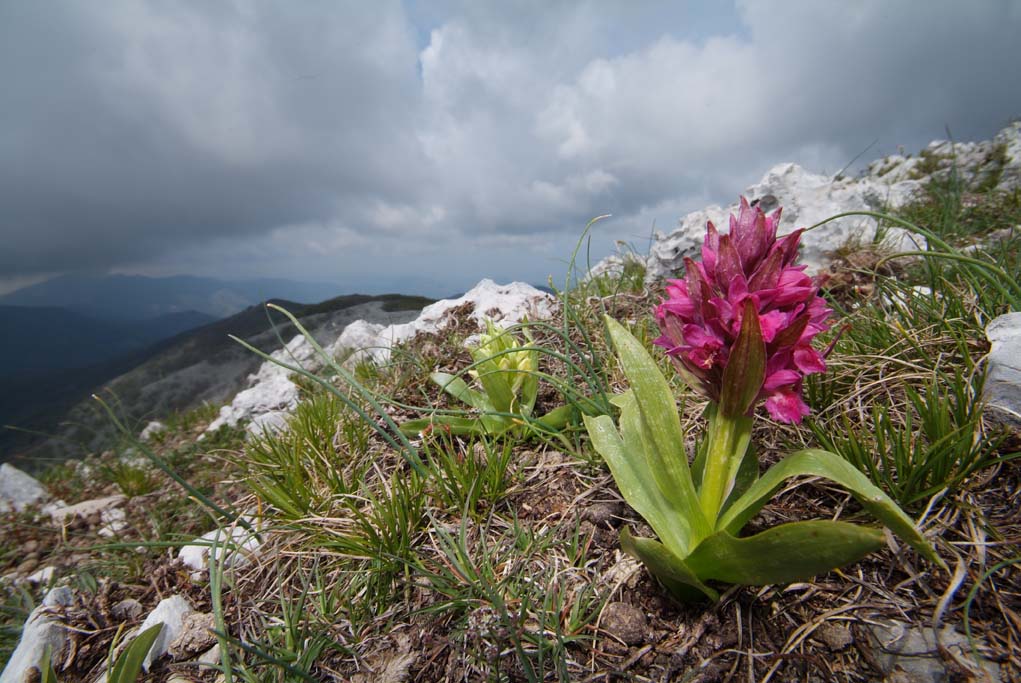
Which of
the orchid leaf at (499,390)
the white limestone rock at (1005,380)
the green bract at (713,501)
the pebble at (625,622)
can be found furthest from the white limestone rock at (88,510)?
the white limestone rock at (1005,380)

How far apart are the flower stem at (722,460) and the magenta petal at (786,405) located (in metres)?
0.08

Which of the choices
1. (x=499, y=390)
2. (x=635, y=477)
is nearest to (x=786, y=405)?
(x=635, y=477)

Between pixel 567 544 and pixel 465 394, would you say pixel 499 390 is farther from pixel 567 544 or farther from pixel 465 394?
pixel 567 544

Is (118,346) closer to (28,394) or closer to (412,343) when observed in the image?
(28,394)

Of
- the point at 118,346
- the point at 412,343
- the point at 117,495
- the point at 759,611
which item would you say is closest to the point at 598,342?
the point at 412,343

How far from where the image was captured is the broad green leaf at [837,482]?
871mm

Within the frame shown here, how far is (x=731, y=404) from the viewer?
1183 mm

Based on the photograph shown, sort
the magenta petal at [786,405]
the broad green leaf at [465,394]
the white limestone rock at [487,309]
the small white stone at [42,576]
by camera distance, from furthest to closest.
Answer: the white limestone rock at [487,309] → the small white stone at [42,576] → the broad green leaf at [465,394] → the magenta petal at [786,405]

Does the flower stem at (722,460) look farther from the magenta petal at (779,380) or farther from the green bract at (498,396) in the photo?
the green bract at (498,396)

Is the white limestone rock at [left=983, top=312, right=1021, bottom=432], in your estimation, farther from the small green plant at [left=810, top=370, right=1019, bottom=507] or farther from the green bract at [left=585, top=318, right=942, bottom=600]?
the green bract at [left=585, top=318, right=942, bottom=600]

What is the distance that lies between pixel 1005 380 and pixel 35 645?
344cm

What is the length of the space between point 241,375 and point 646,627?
9.69m

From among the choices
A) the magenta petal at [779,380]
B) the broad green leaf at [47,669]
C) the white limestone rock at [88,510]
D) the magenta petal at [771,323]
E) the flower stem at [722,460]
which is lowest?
the white limestone rock at [88,510]

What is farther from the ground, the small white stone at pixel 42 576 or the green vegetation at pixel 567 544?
the green vegetation at pixel 567 544
